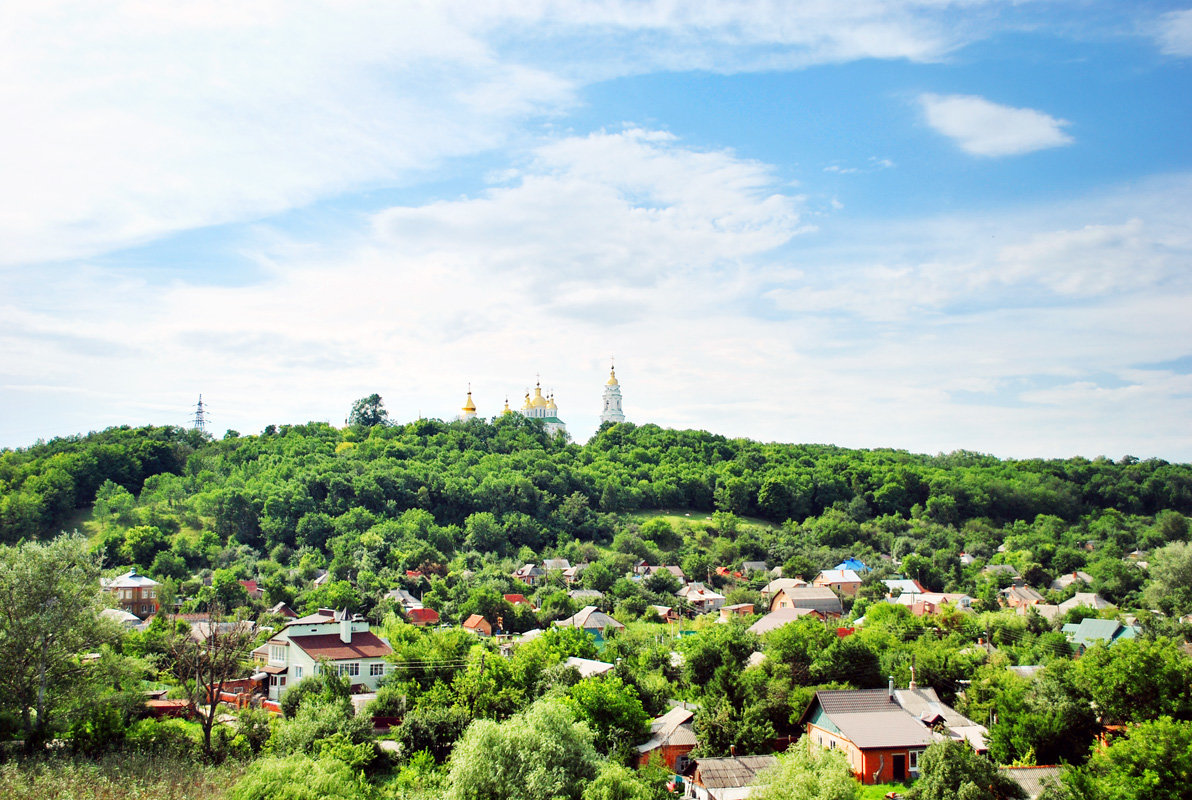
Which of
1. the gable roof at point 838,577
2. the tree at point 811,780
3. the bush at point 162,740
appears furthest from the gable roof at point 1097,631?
the bush at point 162,740

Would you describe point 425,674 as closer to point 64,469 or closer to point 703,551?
point 703,551

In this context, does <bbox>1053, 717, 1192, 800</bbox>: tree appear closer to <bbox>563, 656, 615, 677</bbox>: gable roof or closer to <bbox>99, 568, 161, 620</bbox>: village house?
<bbox>563, 656, 615, 677</bbox>: gable roof

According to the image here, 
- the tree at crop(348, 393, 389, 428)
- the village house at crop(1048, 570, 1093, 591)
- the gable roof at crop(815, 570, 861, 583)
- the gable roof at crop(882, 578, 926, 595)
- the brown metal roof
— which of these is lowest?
the village house at crop(1048, 570, 1093, 591)

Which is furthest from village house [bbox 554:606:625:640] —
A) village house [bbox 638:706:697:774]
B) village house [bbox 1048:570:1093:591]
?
village house [bbox 1048:570:1093:591]

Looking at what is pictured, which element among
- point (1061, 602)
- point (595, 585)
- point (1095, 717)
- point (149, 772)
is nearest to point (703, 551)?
point (595, 585)

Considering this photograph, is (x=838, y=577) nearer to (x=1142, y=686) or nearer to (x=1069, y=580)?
(x=1069, y=580)

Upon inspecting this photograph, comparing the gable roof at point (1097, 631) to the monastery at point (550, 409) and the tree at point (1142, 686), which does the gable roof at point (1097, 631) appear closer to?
the tree at point (1142, 686)

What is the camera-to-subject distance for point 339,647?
32750 millimetres

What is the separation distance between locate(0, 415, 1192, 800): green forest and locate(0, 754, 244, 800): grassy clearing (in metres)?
0.14

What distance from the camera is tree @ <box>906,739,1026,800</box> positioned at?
1985 cm

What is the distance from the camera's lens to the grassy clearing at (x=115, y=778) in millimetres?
21266

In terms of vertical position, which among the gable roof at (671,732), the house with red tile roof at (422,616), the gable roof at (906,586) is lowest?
the gable roof at (906,586)

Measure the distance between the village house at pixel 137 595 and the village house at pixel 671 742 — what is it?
106ft

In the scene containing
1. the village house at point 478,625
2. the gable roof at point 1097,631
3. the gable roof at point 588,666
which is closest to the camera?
the gable roof at point 588,666
